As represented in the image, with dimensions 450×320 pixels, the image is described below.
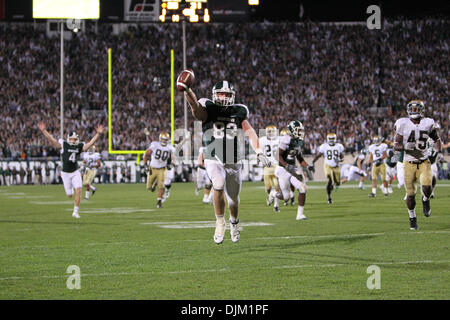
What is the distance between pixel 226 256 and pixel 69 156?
23.0 feet

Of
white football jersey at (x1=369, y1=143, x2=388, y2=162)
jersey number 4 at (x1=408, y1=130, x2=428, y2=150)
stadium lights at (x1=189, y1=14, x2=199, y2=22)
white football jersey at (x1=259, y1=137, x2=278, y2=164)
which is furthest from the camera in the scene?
stadium lights at (x1=189, y1=14, x2=199, y2=22)

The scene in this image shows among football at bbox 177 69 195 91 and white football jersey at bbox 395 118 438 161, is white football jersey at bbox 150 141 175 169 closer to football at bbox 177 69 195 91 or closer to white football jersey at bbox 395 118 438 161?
white football jersey at bbox 395 118 438 161

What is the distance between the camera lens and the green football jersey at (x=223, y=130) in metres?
8.36

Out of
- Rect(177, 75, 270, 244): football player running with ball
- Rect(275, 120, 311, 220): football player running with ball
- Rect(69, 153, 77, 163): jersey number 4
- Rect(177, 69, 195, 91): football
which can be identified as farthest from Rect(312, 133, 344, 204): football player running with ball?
Rect(177, 69, 195, 91): football

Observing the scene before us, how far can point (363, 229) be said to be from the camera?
11484mm

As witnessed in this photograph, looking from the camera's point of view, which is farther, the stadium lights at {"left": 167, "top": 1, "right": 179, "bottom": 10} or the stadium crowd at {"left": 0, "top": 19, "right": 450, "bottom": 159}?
the stadium crowd at {"left": 0, "top": 19, "right": 450, "bottom": 159}

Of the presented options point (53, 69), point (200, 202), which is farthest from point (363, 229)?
point (53, 69)

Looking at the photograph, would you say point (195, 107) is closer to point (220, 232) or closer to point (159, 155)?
point (220, 232)

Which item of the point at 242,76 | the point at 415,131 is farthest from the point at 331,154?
the point at 242,76

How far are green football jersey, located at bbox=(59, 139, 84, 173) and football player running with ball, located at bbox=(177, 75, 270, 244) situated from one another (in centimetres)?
657

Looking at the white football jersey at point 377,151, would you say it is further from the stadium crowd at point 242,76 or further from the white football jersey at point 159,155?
the stadium crowd at point 242,76

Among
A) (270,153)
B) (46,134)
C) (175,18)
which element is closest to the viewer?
(46,134)

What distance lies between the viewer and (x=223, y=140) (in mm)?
8375

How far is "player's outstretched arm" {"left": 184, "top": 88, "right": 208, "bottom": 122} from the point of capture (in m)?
7.87
